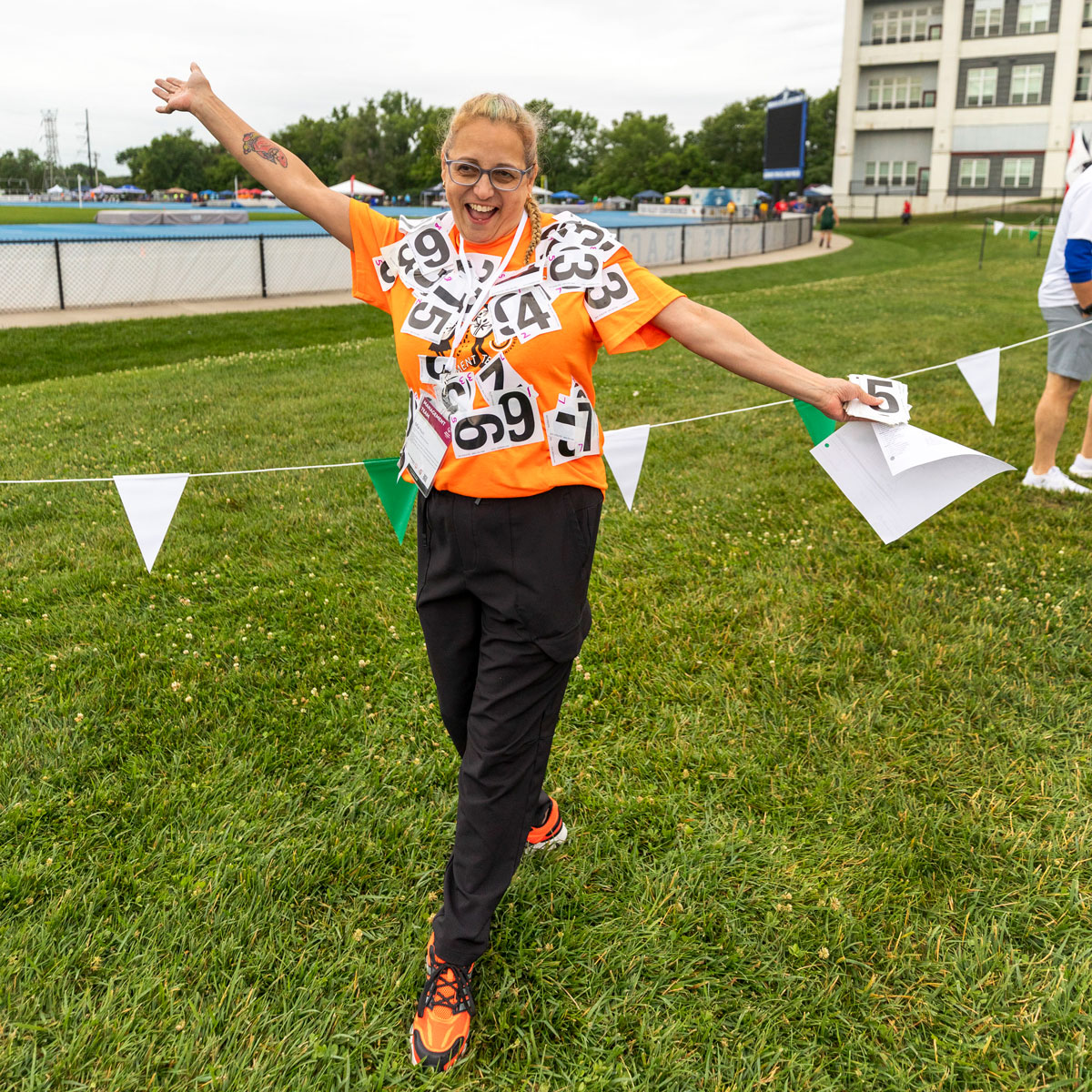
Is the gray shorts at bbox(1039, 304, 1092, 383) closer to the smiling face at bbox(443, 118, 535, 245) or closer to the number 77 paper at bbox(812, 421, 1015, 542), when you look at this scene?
the number 77 paper at bbox(812, 421, 1015, 542)

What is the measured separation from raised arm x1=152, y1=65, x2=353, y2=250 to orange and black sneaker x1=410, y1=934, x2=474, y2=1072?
194 cm

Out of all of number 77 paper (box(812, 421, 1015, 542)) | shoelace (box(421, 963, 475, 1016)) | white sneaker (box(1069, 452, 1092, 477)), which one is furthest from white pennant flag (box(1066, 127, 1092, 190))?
shoelace (box(421, 963, 475, 1016))

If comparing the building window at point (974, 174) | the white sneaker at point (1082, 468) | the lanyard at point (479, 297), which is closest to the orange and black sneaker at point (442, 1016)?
the lanyard at point (479, 297)

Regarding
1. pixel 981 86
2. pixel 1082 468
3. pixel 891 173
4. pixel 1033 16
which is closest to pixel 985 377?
pixel 1082 468

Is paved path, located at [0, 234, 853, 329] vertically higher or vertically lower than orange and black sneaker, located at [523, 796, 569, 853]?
higher

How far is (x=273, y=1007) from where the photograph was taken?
2.42 metres

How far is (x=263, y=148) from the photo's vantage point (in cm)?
276

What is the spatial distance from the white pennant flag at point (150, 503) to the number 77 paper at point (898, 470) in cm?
242

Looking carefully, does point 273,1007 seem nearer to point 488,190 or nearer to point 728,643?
point 488,190

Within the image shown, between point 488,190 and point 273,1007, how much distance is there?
2.12 metres

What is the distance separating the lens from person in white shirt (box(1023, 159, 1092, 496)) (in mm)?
5391

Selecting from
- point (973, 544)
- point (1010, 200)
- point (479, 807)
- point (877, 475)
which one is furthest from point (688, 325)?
point (1010, 200)

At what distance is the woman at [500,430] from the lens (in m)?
2.23

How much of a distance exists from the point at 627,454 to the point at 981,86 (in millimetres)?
67979
